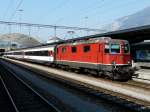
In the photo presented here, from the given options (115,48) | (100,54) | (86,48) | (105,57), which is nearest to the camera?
(105,57)

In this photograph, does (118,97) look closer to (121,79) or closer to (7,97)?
(7,97)

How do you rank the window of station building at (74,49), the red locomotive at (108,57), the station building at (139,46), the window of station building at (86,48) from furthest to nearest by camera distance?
the station building at (139,46), the window of station building at (74,49), the window of station building at (86,48), the red locomotive at (108,57)

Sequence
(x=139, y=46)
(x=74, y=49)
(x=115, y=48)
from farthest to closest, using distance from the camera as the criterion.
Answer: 1. (x=139, y=46)
2. (x=74, y=49)
3. (x=115, y=48)

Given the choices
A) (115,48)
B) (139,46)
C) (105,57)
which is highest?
(139,46)

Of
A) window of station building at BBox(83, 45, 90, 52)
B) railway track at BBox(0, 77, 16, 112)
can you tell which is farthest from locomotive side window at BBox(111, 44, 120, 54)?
railway track at BBox(0, 77, 16, 112)

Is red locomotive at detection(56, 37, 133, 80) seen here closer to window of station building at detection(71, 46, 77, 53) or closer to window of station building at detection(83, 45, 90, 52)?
window of station building at detection(83, 45, 90, 52)

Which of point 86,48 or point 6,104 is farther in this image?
point 86,48

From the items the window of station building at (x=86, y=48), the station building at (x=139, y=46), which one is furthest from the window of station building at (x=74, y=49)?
the station building at (x=139, y=46)

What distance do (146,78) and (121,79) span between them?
1.91 metres

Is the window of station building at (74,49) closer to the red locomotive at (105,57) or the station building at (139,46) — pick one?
the red locomotive at (105,57)

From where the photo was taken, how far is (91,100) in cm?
1617


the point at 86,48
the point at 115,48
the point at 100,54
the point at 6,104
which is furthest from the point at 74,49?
the point at 6,104

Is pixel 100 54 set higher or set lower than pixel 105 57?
higher

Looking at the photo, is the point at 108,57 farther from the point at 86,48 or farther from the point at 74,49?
the point at 74,49
